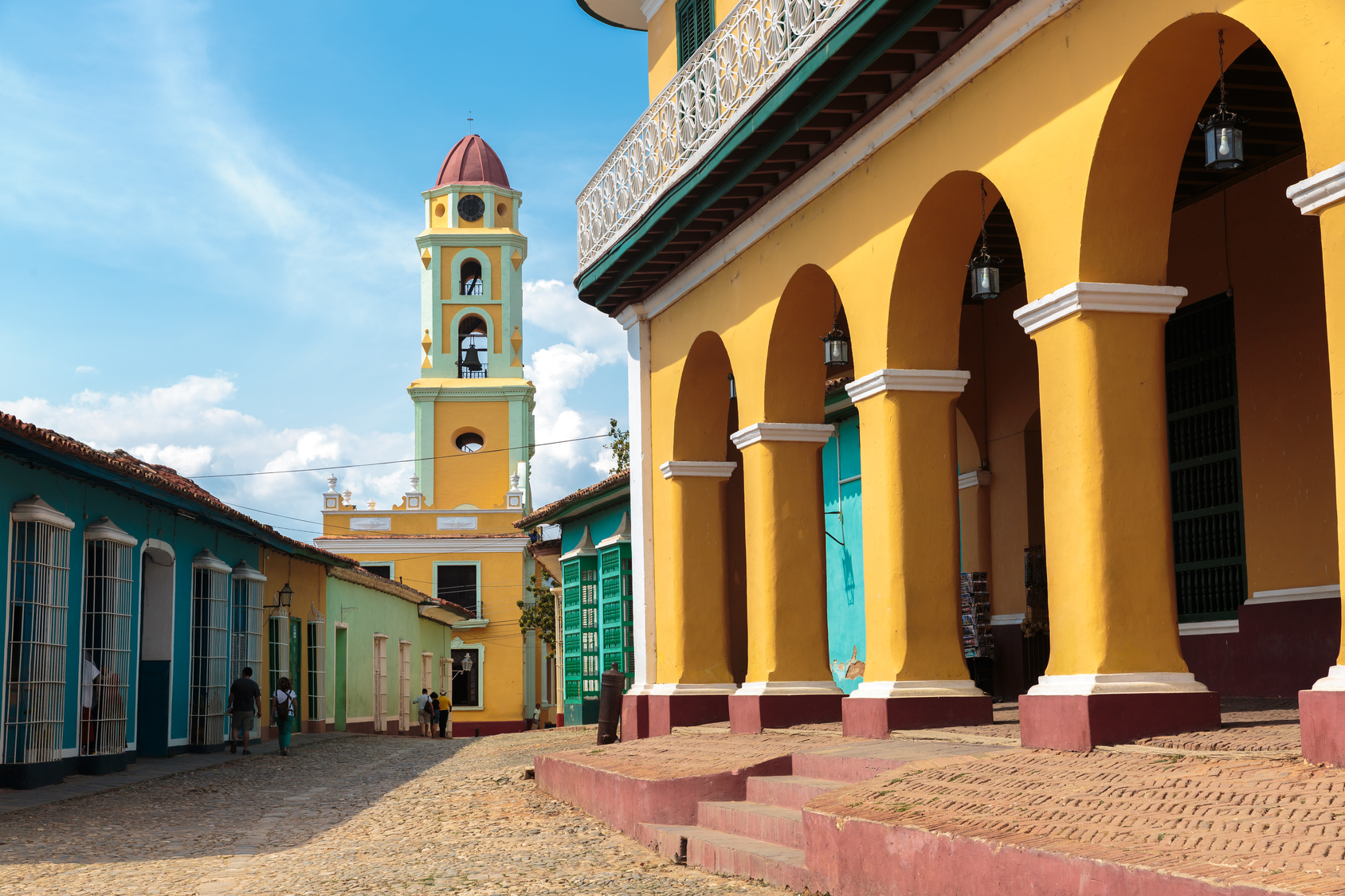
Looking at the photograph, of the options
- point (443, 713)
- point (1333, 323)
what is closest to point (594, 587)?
point (443, 713)

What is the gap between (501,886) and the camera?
22.8 feet

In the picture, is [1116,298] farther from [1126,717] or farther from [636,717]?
[636,717]

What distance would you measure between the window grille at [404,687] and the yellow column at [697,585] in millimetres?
24484

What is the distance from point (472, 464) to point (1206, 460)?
3712cm

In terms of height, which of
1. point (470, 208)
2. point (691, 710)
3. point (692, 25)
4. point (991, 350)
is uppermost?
point (470, 208)

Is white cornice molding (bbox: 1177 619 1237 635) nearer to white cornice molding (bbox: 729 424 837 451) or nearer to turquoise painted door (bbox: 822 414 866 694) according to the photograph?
white cornice molding (bbox: 729 424 837 451)

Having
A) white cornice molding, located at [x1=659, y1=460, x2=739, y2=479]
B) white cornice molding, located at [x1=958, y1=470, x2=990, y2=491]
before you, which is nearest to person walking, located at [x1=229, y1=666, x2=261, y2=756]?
white cornice molding, located at [x1=659, y1=460, x2=739, y2=479]

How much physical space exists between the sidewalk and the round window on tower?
85.6 ft

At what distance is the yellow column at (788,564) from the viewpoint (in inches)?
420

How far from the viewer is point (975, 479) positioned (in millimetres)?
13297

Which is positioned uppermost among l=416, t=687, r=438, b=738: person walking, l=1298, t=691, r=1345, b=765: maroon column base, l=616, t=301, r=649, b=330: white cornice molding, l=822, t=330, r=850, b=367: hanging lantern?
l=616, t=301, r=649, b=330: white cornice molding

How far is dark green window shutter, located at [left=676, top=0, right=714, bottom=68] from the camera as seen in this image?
502 inches

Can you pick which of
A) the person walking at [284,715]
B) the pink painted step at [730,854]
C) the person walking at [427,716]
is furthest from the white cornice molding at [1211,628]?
the person walking at [427,716]

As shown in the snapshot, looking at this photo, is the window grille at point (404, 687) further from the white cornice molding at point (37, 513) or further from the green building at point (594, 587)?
the white cornice molding at point (37, 513)
